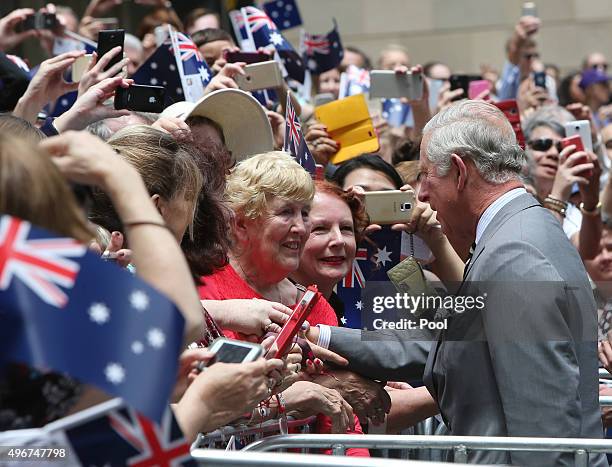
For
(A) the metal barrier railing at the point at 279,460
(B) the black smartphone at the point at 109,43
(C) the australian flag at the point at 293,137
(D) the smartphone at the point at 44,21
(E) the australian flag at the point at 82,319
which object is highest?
(E) the australian flag at the point at 82,319

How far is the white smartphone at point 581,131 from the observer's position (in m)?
6.76

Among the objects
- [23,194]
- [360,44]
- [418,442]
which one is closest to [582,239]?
[418,442]

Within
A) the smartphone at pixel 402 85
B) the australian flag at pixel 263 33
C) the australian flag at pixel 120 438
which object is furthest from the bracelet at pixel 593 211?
the australian flag at pixel 120 438

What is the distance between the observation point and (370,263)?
5.46 meters

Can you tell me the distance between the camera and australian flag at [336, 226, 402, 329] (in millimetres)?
5336

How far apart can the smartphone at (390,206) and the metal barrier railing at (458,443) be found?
6.22ft

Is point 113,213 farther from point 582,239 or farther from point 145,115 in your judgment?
point 582,239

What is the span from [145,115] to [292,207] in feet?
2.81

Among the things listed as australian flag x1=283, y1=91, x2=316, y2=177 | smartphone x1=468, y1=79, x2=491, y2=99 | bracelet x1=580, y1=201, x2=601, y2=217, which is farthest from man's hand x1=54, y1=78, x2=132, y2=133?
smartphone x1=468, y1=79, x2=491, y2=99

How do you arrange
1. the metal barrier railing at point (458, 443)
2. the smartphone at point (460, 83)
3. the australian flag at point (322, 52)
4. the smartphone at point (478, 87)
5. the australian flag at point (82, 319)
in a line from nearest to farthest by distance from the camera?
the australian flag at point (82, 319) < the metal barrier railing at point (458, 443) < the smartphone at point (460, 83) < the australian flag at point (322, 52) < the smartphone at point (478, 87)

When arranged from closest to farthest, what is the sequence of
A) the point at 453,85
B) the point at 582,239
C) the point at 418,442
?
the point at 418,442
the point at 582,239
the point at 453,85

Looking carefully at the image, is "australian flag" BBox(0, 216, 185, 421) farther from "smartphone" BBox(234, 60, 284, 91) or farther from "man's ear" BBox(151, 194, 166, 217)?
"smartphone" BBox(234, 60, 284, 91)

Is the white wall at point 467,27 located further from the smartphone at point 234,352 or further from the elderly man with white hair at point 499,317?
the smartphone at point 234,352

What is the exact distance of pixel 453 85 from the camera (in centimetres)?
802
